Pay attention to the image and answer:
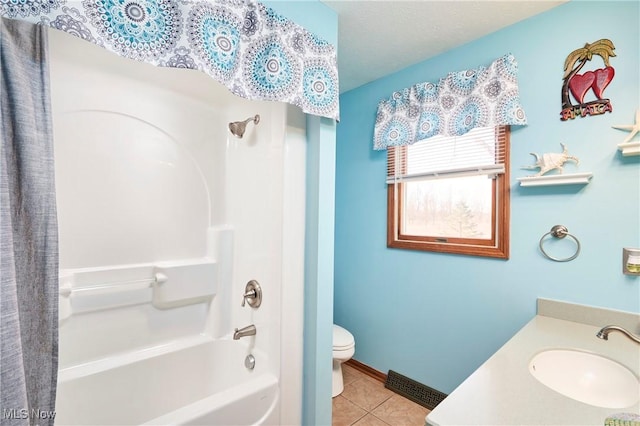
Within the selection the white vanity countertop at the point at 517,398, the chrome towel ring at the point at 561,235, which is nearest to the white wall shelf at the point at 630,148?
the chrome towel ring at the point at 561,235

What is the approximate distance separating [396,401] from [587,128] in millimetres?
2137

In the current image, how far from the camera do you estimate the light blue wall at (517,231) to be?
1.45 meters

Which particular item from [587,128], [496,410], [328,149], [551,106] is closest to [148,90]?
[328,149]

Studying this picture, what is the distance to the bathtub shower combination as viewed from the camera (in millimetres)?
1497

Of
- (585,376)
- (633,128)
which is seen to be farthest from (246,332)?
(633,128)

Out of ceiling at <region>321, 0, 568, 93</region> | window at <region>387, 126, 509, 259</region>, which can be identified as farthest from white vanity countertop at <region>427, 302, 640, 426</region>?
ceiling at <region>321, 0, 568, 93</region>

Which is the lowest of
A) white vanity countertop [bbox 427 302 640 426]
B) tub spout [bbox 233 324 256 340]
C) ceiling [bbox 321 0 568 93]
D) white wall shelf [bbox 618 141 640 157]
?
tub spout [bbox 233 324 256 340]

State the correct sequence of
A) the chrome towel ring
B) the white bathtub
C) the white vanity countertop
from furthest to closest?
the chrome towel ring → the white bathtub → the white vanity countertop

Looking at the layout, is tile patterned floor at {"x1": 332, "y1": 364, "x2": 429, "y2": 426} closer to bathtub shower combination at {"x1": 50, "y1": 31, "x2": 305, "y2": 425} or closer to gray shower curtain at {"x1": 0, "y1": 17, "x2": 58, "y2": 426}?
bathtub shower combination at {"x1": 50, "y1": 31, "x2": 305, "y2": 425}

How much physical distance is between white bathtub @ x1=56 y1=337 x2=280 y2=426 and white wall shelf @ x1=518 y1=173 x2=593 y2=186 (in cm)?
177

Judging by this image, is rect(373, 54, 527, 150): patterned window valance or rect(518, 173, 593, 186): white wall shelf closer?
rect(518, 173, 593, 186): white wall shelf

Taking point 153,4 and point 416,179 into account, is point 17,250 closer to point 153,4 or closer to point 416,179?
A: point 153,4

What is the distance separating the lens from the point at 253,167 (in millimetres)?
1754

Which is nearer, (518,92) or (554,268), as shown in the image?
(554,268)
